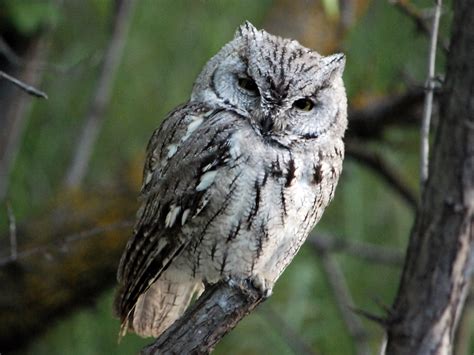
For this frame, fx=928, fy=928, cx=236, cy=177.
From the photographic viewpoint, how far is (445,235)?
7.06 ft

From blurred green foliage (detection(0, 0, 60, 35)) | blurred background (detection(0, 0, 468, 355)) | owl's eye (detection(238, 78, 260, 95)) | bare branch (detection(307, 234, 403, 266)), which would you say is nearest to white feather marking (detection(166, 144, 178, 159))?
owl's eye (detection(238, 78, 260, 95))

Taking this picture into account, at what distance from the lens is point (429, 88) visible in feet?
7.29

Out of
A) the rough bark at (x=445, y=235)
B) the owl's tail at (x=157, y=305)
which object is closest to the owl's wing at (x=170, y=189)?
the owl's tail at (x=157, y=305)

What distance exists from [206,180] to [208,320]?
40 centimetres

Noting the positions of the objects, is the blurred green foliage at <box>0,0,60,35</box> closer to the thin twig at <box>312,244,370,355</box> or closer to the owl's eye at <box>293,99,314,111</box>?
the owl's eye at <box>293,99,314,111</box>

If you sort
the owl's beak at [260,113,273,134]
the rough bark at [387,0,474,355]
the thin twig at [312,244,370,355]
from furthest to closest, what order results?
the thin twig at [312,244,370,355]
the owl's beak at [260,113,273,134]
the rough bark at [387,0,474,355]

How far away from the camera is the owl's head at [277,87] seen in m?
2.29

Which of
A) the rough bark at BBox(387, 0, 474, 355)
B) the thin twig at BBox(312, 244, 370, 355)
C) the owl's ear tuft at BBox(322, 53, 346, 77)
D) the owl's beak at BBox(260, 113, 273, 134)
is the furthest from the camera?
the thin twig at BBox(312, 244, 370, 355)

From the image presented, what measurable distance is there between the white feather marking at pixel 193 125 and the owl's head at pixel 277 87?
63 millimetres

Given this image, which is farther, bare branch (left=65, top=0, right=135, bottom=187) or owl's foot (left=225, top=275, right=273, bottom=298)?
bare branch (left=65, top=0, right=135, bottom=187)

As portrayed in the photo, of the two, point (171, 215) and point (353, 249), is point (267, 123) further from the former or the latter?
point (353, 249)

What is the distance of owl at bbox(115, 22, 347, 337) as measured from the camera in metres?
2.29

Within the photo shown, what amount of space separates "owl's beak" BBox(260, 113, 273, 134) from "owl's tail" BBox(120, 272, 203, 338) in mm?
560

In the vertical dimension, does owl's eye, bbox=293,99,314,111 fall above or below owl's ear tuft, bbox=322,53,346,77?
below
